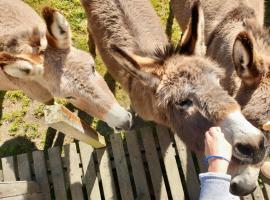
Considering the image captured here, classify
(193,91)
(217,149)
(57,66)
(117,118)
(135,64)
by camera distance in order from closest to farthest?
(217,149) < (193,91) < (135,64) < (57,66) < (117,118)

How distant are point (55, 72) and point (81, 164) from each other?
4.92 ft

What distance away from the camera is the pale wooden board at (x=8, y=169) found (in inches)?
199

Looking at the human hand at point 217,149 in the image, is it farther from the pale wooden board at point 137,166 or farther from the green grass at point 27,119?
the green grass at point 27,119

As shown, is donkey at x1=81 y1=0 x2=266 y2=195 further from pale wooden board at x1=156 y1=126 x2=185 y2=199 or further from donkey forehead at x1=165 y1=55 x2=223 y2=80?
pale wooden board at x1=156 y1=126 x2=185 y2=199

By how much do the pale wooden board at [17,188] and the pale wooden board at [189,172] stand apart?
1.94 meters

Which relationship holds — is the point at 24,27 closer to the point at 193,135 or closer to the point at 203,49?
the point at 203,49

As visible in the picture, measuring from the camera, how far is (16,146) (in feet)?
18.9

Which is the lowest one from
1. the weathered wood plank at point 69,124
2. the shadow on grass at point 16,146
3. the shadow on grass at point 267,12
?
the weathered wood plank at point 69,124

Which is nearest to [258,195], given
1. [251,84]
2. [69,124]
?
[251,84]

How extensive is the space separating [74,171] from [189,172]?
1525 mm

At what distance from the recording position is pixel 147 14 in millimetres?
4859

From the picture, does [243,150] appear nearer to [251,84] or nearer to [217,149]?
[217,149]

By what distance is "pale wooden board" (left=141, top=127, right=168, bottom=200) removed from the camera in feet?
15.8

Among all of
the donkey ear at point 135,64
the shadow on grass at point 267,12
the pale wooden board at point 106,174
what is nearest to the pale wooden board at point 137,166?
the pale wooden board at point 106,174
